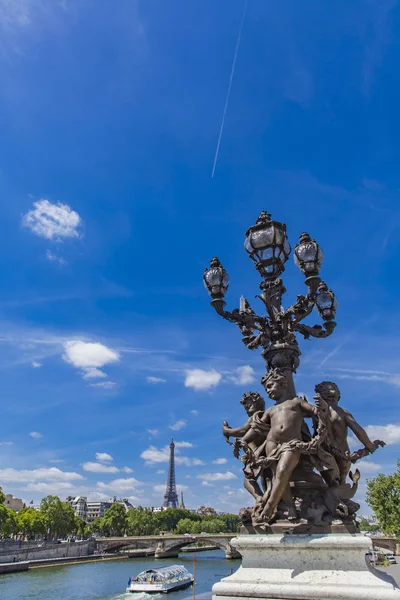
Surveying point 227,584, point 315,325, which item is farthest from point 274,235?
point 227,584

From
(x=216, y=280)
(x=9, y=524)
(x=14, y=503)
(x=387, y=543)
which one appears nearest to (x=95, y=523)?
(x=14, y=503)

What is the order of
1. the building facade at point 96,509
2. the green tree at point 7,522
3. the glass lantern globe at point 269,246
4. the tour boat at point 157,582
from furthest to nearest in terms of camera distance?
the building facade at point 96,509
the green tree at point 7,522
the tour boat at point 157,582
the glass lantern globe at point 269,246

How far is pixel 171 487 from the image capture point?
506 ft

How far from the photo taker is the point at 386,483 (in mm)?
41438

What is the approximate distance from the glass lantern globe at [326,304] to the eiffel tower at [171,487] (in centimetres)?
15657

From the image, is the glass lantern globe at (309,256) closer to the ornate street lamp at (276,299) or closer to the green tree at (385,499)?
the ornate street lamp at (276,299)

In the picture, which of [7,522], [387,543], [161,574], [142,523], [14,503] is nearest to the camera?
[161,574]

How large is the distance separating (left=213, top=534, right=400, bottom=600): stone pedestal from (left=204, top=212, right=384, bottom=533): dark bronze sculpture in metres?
0.18

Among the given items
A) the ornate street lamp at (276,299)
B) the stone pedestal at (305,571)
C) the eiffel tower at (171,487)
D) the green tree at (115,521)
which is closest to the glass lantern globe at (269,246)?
the ornate street lamp at (276,299)

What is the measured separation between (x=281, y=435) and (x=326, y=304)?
225 cm

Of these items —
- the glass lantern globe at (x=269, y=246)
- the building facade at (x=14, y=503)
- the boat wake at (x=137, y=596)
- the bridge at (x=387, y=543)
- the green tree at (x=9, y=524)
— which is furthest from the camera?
the building facade at (x=14, y=503)

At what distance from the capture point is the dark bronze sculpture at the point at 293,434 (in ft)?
16.2

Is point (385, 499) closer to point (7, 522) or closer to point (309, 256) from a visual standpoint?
point (309, 256)

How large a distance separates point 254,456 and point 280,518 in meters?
0.75
